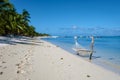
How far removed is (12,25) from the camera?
1688 inches

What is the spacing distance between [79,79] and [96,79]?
2.42 feet

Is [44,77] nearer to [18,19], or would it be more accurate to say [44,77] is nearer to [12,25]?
[12,25]

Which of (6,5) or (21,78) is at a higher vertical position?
(6,5)

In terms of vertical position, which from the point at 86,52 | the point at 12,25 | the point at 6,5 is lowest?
the point at 86,52

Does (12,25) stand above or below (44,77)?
above

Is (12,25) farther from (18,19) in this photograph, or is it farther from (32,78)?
(32,78)

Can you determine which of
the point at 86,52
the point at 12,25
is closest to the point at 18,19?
the point at 12,25

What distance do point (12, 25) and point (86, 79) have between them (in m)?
38.2

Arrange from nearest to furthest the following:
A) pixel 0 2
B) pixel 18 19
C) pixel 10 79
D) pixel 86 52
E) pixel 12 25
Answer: pixel 10 79
pixel 86 52
pixel 0 2
pixel 12 25
pixel 18 19

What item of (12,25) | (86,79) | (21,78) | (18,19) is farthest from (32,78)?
(18,19)

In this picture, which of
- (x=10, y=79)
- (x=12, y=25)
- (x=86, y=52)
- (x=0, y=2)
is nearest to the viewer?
(x=10, y=79)

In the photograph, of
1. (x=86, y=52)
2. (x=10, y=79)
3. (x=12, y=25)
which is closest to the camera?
(x=10, y=79)

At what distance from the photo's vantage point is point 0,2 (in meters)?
28.0

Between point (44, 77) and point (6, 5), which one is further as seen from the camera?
point (6, 5)
